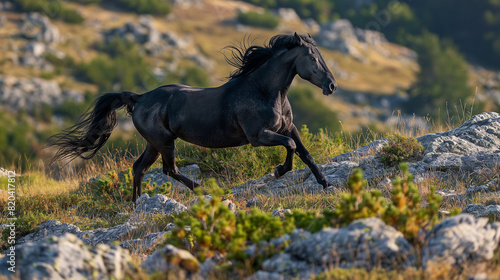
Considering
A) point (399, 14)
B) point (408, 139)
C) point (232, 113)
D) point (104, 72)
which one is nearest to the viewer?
point (232, 113)

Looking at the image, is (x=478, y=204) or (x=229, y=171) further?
(x=229, y=171)

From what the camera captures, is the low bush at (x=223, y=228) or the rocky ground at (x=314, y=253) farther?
the low bush at (x=223, y=228)

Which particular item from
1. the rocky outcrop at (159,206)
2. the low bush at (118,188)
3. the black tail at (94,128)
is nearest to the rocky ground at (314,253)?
the rocky outcrop at (159,206)

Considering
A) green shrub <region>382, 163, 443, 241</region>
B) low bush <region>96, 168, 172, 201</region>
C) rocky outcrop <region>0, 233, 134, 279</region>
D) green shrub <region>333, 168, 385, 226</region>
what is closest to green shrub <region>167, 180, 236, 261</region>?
rocky outcrop <region>0, 233, 134, 279</region>

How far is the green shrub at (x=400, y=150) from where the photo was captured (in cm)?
1004

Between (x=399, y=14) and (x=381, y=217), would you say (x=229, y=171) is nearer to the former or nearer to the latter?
(x=381, y=217)

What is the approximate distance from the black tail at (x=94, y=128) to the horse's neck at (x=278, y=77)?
247 cm

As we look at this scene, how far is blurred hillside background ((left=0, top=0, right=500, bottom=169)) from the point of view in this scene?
282 feet

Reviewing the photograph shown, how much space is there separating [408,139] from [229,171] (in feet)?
11.1

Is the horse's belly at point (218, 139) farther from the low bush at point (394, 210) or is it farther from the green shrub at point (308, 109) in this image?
the green shrub at point (308, 109)

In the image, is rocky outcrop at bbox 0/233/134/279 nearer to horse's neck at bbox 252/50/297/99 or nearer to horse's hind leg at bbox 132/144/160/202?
horse's neck at bbox 252/50/297/99

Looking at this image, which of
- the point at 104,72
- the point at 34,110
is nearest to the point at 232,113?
the point at 34,110

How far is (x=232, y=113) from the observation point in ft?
28.9

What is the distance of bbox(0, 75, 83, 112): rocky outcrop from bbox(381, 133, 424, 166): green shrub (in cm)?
8109
